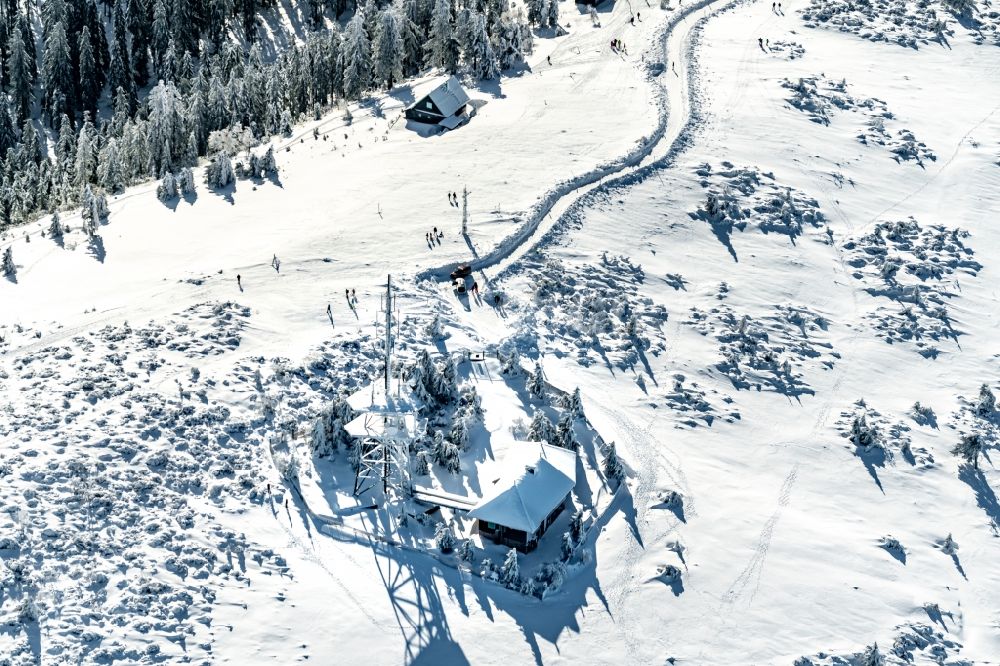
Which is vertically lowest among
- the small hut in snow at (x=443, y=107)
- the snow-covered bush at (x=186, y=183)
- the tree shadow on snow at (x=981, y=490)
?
the tree shadow on snow at (x=981, y=490)

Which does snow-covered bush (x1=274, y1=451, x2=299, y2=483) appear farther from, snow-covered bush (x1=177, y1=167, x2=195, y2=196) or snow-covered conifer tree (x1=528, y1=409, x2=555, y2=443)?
snow-covered bush (x1=177, y1=167, x2=195, y2=196)

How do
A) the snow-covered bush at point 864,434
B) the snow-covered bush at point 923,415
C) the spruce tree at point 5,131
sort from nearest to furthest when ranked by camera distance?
the snow-covered bush at point 864,434 → the snow-covered bush at point 923,415 → the spruce tree at point 5,131

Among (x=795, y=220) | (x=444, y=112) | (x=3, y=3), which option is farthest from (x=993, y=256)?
(x=3, y=3)

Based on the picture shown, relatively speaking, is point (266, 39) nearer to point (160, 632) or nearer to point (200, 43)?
point (200, 43)

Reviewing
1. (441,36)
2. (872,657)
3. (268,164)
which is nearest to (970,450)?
(872,657)

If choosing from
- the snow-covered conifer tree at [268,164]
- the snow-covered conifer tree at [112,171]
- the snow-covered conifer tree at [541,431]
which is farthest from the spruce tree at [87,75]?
the snow-covered conifer tree at [541,431]

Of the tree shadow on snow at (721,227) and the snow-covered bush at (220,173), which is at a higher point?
the snow-covered bush at (220,173)

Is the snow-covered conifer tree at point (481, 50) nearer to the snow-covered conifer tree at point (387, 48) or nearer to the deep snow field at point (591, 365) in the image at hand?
the deep snow field at point (591, 365)
